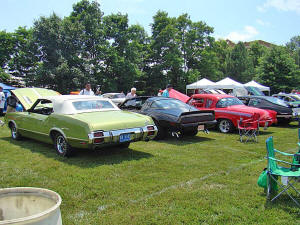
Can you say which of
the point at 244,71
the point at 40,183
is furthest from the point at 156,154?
the point at 244,71

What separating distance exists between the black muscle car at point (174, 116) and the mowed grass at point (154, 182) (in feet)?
1.95

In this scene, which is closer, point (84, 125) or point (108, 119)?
point (84, 125)

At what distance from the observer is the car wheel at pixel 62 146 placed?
20.0 feet

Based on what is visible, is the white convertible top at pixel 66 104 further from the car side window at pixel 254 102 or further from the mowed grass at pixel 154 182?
the car side window at pixel 254 102

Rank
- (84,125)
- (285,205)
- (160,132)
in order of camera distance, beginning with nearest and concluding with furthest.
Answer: (285,205)
(84,125)
(160,132)

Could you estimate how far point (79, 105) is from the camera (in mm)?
6605

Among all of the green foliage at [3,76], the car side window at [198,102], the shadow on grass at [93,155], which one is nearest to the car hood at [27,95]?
the shadow on grass at [93,155]

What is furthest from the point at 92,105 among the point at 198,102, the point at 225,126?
the point at 225,126

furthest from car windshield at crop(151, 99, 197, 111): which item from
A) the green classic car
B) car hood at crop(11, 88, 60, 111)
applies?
car hood at crop(11, 88, 60, 111)

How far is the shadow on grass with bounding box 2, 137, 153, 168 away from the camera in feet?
A: 19.3

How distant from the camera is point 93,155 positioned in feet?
21.4

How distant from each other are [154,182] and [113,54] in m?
28.7

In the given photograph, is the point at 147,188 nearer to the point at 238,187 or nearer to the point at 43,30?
the point at 238,187

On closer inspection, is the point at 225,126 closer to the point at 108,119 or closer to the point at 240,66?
the point at 108,119
